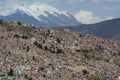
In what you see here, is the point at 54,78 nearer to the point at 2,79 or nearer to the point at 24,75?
Result: the point at 24,75

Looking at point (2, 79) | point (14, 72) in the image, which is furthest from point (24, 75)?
point (2, 79)

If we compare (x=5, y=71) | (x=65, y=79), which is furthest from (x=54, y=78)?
(x=5, y=71)

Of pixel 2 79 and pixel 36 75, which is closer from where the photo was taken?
pixel 2 79

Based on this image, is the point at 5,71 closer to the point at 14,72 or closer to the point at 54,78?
the point at 14,72

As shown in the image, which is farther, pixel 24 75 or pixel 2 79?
pixel 24 75

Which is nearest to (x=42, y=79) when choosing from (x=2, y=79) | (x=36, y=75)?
(x=36, y=75)

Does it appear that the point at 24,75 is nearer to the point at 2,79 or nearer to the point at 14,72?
the point at 14,72

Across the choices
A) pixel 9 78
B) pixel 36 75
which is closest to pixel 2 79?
pixel 9 78
